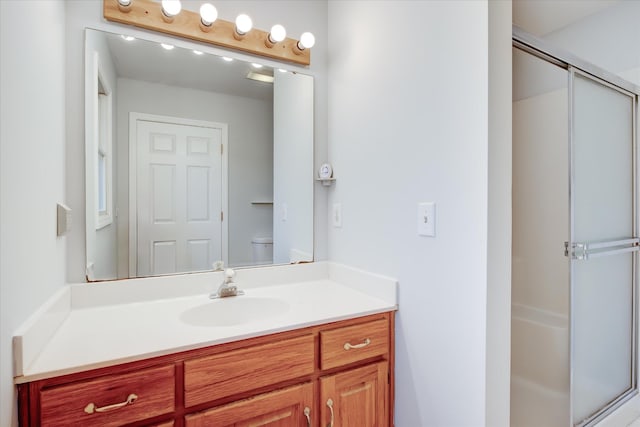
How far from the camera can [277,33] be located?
1556mm

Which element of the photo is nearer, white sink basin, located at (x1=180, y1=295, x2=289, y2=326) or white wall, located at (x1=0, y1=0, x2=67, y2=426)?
white wall, located at (x1=0, y1=0, x2=67, y2=426)

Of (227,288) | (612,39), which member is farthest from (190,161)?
(612,39)

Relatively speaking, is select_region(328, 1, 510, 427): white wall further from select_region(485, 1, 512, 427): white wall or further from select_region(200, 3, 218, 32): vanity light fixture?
select_region(200, 3, 218, 32): vanity light fixture

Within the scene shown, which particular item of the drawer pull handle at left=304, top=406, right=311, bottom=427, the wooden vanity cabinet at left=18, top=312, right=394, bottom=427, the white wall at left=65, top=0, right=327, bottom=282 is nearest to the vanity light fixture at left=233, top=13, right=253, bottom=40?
the white wall at left=65, top=0, right=327, bottom=282

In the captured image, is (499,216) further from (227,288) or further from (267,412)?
(227,288)

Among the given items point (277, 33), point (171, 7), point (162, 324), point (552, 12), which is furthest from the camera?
point (552, 12)

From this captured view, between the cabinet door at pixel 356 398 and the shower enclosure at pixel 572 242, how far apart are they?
31.0 inches

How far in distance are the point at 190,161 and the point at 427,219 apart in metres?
1.12

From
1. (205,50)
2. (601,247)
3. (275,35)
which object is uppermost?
(275,35)

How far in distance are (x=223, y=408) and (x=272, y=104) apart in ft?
4.58

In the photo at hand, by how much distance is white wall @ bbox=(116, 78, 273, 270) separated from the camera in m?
1.40

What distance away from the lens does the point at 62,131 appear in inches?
46.9

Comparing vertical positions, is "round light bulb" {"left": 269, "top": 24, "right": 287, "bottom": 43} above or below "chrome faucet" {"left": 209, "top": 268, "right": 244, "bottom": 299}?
above

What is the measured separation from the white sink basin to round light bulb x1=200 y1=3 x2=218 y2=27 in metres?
1.24
